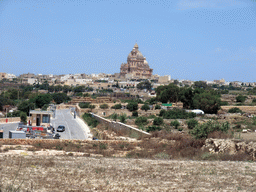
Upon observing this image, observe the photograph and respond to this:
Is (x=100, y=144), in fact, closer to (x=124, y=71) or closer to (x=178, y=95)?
(x=178, y=95)

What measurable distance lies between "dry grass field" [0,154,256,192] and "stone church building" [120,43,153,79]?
424 feet

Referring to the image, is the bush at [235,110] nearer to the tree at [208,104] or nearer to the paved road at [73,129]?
the tree at [208,104]

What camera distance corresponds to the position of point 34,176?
7848 millimetres

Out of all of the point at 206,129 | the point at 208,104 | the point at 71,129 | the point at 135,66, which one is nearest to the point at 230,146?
the point at 206,129

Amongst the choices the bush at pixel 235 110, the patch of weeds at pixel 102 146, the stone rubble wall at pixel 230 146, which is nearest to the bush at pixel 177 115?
the bush at pixel 235 110

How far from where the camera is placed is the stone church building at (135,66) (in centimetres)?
14038

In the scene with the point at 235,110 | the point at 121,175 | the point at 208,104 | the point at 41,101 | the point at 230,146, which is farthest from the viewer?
the point at 41,101

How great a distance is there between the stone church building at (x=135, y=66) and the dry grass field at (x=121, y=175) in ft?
424

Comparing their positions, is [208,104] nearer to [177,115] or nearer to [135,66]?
[177,115]

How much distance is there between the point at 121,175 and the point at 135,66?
133458mm

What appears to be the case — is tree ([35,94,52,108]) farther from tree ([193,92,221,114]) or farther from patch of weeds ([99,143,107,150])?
patch of weeds ([99,143,107,150])

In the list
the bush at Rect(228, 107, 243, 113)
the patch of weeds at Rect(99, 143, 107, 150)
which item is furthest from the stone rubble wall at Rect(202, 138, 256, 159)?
the bush at Rect(228, 107, 243, 113)

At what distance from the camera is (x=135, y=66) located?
463 feet

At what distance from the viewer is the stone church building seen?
14038 centimetres
